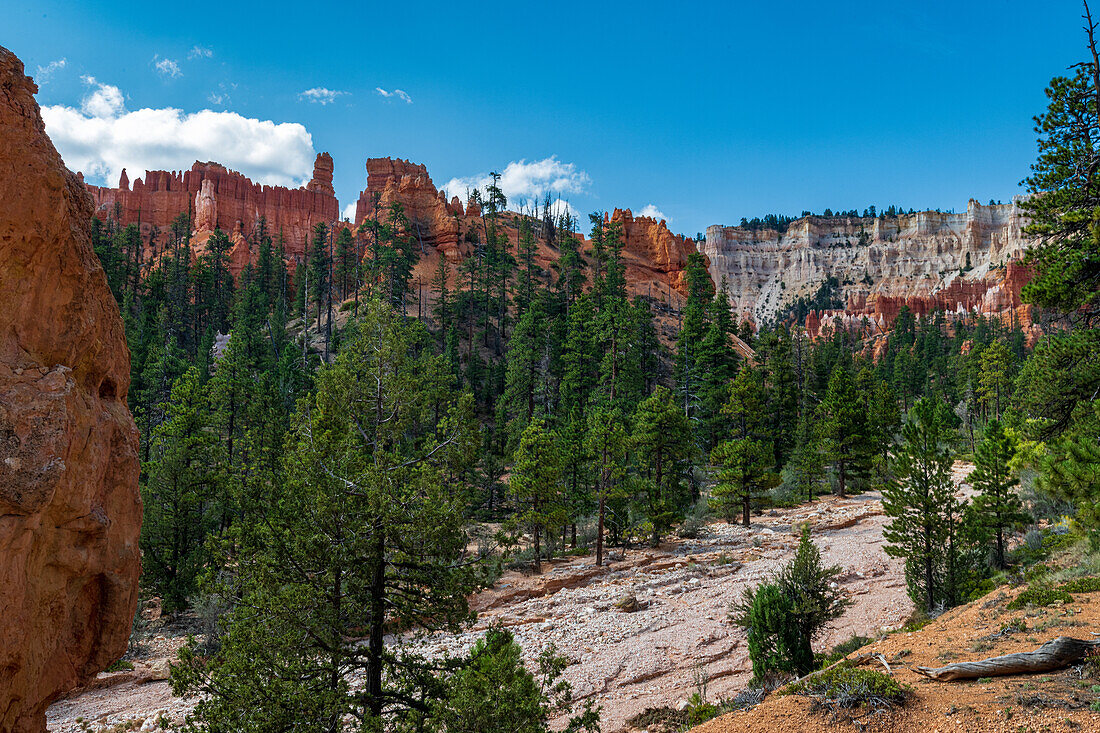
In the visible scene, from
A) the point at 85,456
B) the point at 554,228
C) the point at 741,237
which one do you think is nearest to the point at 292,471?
the point at 85,456

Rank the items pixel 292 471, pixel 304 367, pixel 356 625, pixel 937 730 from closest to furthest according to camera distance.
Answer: pixel 937 730
pixel 356 625
pixel 292 471
pixel 304 367

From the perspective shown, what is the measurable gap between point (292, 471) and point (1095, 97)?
1696cm

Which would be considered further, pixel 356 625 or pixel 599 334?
pixel 599 334

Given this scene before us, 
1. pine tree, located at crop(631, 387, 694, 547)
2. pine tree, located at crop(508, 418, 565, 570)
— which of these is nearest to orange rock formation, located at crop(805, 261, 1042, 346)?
pine tree, located at crop(631, 387, 694, 547)

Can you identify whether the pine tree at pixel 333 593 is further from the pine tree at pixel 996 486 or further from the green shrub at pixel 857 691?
the pine tree at pixel 996 486

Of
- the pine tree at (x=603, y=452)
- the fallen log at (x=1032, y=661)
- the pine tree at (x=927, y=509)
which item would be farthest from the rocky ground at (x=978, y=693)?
the pine tree at (x=603, y=452)

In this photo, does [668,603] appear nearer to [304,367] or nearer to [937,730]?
[937,730]

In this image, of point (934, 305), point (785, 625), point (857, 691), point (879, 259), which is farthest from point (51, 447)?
point (879, 259)

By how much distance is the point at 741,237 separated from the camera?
18038 cm

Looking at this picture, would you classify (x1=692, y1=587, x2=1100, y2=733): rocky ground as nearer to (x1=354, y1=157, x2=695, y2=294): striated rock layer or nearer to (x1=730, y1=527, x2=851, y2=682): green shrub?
(x1=730, y1=527, x2=851, y2=682): green shrub

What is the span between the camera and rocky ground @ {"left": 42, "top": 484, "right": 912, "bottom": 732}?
14.2 meters

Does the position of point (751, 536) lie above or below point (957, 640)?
below

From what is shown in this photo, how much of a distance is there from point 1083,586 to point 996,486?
6765 millimetres

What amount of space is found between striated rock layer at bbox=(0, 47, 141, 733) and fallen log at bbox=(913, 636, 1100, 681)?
35.7ft
